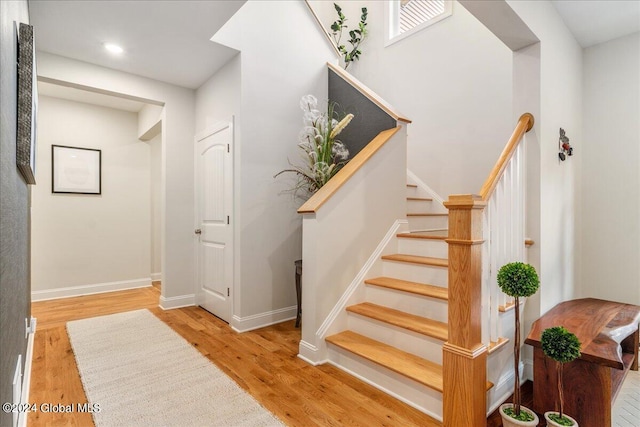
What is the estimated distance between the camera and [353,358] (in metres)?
2.20

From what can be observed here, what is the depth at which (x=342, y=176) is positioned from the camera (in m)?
2.55

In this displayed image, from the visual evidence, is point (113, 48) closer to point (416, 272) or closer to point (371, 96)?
point (371, 96)

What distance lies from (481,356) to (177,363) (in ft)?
6.55

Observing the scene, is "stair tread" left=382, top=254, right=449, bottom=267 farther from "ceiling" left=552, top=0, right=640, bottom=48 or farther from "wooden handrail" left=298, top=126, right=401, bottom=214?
"ceiling" left=552, top=0, right=640, bottom=48

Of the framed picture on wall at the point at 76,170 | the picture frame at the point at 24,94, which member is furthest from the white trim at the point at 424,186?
the framed picture on wall at the point at 76,170

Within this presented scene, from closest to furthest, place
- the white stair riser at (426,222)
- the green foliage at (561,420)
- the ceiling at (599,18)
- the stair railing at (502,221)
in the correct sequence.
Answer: the green foliage at (561,420) → the stair railing at (502,221) → the ceiling at (599,18) → the white stair riser at (426,222)

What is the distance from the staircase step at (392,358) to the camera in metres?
1.82

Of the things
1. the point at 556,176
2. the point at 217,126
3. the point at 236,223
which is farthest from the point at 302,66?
the point at 556,176

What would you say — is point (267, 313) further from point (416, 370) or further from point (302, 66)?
point (302, 66)

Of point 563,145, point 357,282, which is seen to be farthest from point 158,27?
point 563,145

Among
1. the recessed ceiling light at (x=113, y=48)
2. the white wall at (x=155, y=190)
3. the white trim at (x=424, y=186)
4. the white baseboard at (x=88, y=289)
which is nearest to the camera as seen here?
the recessed ceiling light at (x=113, y=48)

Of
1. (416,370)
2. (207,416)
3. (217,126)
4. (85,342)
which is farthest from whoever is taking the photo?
(217,126)

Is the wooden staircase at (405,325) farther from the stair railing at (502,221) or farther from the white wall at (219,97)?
the white wall at (219,97)

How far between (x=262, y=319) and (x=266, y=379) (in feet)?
3.44
